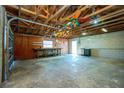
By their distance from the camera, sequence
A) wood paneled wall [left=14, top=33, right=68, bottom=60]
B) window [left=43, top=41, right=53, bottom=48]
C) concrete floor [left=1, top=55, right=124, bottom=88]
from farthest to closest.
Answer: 1. window [left=43, top=41, right=53, bottom=48]
2. wood paneled wall [left=14, top=33, right=68, bottom=60]
3. concrete floor [left=1, top=55, right=124, bottom=88]

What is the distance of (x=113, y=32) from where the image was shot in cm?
723

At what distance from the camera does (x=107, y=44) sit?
7.72m

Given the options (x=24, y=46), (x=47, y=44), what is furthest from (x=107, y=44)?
(x=24, y=46)

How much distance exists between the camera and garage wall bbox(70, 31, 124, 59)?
6850 mm

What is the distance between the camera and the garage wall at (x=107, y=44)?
685cm

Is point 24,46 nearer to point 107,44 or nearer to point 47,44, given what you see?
point 47,44

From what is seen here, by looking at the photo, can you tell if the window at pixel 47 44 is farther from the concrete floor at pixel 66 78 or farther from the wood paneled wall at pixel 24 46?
the concrete floor at pixel 66 78

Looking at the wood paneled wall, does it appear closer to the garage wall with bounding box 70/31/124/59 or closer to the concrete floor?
the concrete floor

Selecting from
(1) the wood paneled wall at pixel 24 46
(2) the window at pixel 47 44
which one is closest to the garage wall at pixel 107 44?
(2) the window at pixel 47 44

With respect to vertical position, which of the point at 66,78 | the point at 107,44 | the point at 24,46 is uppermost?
the point at 107,44

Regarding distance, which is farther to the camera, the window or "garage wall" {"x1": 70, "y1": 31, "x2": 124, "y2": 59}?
the window

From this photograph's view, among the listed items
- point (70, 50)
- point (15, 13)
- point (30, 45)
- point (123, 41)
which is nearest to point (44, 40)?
point (30, 45)

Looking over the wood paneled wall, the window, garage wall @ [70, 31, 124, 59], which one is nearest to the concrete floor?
the wood paneled wall
